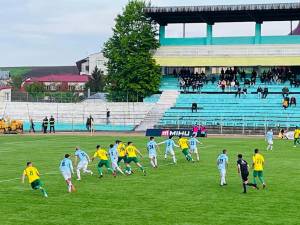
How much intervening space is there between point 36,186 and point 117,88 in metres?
58.5

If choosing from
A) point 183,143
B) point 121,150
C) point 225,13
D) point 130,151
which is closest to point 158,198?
point 130,151

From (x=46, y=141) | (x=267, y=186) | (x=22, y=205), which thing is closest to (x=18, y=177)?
(x=22, y=205)

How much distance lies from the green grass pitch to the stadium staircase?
1408 inches

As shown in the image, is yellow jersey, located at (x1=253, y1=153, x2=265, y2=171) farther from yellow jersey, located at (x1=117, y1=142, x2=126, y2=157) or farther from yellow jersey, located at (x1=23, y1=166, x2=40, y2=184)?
yellow jersey, located at (x1=23, y1=166, x2=40, y2=184)

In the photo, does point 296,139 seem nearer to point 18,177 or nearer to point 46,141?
point 46,141

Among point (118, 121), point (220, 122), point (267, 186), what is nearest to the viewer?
point (267, 186)

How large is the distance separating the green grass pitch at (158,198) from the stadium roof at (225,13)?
43099 mm

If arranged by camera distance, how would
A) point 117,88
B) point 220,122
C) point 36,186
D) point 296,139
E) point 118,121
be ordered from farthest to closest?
point 117,88
point 118,121
point 220,122
point 296,139
point 36,186

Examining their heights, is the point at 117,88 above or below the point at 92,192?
above

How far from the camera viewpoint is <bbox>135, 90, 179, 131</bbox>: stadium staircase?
73.2m

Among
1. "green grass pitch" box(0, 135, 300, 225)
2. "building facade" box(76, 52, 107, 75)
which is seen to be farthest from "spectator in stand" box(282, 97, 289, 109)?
"building facade" box(76, 52, 107, 75)

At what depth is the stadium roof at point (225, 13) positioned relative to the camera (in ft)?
253

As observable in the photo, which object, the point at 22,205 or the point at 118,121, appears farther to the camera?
the point at 118,121

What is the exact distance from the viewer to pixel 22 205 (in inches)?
875
